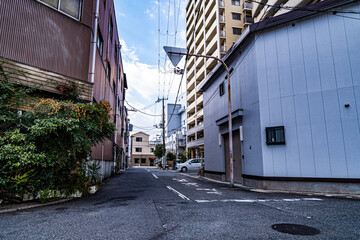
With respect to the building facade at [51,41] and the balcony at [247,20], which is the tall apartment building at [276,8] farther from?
the building facade at [51,41]

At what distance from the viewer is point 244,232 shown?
3820mm

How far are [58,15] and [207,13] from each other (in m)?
34.8

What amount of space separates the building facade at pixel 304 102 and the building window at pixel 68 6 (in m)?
8.46

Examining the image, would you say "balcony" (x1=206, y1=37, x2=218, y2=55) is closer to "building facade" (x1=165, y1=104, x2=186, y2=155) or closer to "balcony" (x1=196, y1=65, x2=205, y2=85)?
"balcony" (x1=196, y1=65, x2=205, y2=85)

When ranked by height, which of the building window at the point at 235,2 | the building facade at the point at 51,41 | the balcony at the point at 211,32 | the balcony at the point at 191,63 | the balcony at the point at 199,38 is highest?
the building window at the point at 235,2

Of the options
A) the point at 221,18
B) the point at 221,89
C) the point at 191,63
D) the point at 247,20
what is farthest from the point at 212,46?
the point at 221,89

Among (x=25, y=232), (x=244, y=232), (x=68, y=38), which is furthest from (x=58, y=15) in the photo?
(x=244, y=232)

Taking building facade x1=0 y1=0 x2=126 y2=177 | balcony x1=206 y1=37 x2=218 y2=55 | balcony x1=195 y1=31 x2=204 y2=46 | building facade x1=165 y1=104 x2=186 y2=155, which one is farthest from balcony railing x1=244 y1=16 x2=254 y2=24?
building facade x1=0 y1=0 x2=126 y2=177

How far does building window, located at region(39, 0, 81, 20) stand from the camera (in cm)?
912

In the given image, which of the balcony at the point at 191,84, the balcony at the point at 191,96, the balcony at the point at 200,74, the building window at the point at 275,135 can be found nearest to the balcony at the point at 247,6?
the balcony at the point at 200,74

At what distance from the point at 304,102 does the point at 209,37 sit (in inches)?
1241

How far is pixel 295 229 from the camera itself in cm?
400

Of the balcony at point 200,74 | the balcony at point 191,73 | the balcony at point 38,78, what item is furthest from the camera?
the balcony at point 191,73

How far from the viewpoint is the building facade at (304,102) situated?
8.68 metres
